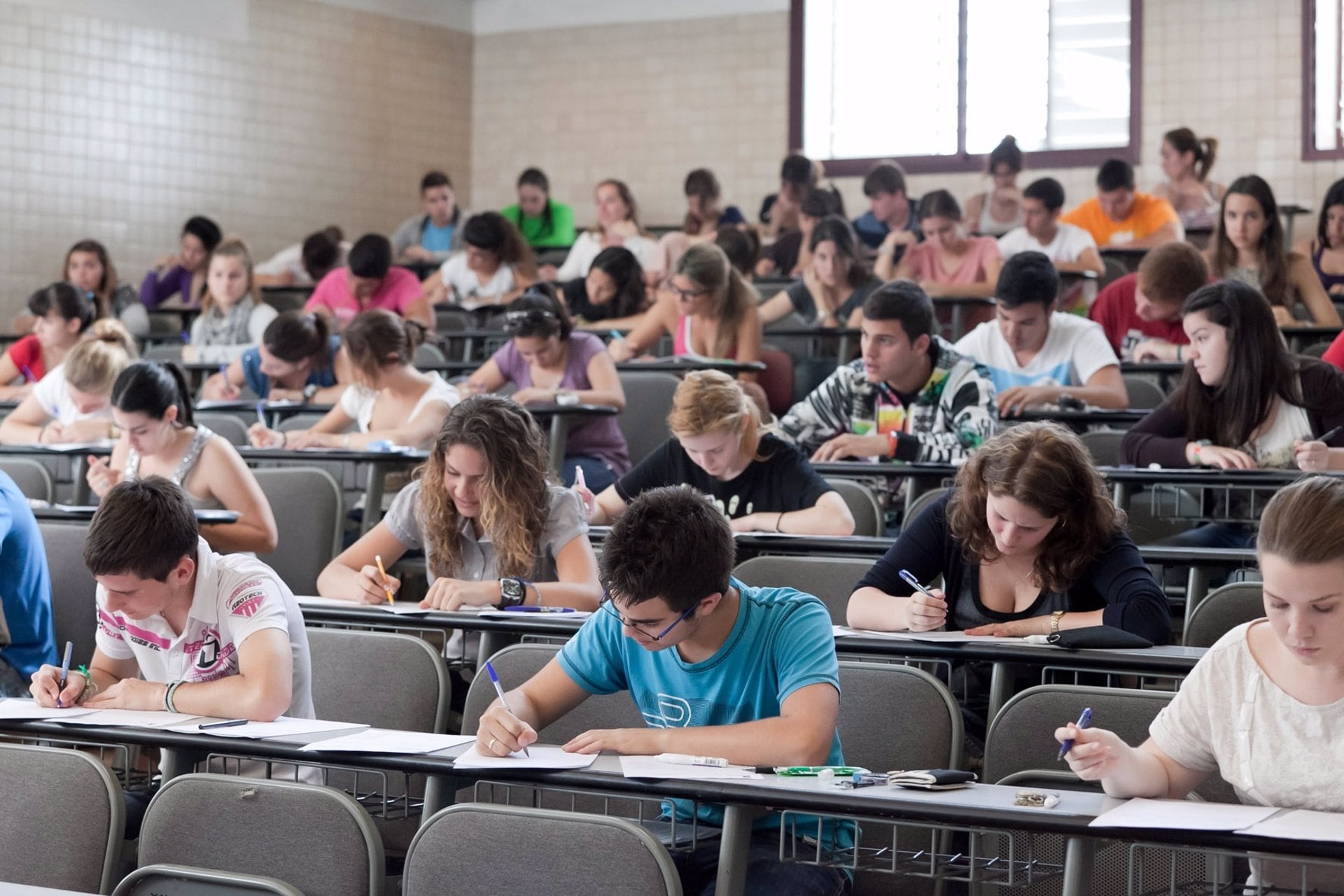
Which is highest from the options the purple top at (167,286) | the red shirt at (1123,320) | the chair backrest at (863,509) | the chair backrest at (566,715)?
the purple top at (167,286)

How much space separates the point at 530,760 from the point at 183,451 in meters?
2.24

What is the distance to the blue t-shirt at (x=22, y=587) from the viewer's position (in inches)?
125

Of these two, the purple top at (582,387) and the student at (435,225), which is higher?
the student at (435,225)

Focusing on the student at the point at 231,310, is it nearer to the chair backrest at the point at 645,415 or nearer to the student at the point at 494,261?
the student at the point at 494,261

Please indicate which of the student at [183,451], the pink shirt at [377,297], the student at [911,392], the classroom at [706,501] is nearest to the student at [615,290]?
the classroom at [706,501]

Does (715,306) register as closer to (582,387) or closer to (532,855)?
(582,387)

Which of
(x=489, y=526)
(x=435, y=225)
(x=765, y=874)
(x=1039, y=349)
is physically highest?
(x=435, y=225)

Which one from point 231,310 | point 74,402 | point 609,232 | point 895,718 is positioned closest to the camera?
point 895,718

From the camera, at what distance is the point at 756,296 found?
5.94 meters

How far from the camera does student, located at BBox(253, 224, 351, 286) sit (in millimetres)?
8422

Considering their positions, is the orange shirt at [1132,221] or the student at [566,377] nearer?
the student at [566,377]

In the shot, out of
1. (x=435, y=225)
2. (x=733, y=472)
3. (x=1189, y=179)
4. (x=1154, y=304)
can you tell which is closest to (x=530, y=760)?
(x=733, y=472)

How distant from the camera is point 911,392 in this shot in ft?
14.6

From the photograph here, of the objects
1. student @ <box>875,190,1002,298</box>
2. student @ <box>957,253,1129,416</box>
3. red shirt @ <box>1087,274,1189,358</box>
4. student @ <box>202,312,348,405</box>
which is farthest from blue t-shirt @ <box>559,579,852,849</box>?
student @ <box>875,190,1002,298</box>
